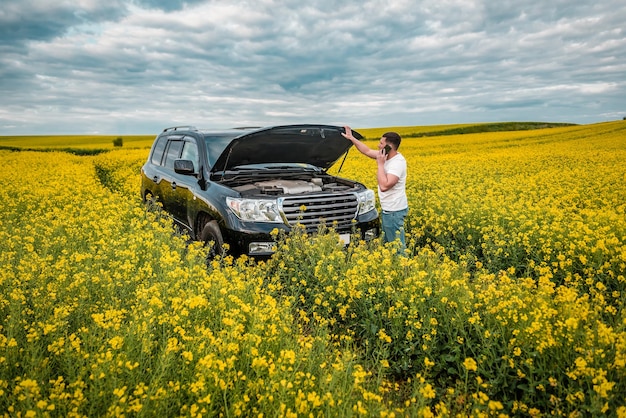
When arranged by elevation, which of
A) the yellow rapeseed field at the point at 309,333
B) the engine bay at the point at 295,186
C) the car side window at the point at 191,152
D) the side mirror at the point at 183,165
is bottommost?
the yellow rapeseed field at the point at 309,333

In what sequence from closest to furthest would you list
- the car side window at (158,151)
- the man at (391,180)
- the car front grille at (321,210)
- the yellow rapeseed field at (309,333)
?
the yellow rapeseed field at (309,333)
the car front grille at (321,210)
the man at (391,180)
the car side window at (158,151)

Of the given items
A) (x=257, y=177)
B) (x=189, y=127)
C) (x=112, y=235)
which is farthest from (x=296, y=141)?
(x=112, y=235)

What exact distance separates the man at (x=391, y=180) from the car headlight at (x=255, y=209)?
160cm

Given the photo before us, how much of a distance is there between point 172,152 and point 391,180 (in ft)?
13.4

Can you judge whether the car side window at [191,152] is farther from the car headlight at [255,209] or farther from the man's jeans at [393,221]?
the man's jeans at [393,221]

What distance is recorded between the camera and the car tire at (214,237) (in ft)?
18.2

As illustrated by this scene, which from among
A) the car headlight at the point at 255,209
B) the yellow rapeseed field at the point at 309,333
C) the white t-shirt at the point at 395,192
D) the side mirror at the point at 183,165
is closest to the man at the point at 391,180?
the white t-shirt at the point at 395,192

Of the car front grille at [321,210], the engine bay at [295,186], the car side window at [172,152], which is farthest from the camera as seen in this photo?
the car side window at [172,152]

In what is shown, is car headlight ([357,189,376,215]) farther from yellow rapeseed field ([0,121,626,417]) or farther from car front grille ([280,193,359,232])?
yellow rapeseed field ([0,121,626,417])

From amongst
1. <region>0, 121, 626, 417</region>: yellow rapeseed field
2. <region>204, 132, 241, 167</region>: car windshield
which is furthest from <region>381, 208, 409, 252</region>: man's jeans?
<region>204, 132, 241, 167</region>: car windshield

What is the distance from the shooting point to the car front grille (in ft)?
18.1

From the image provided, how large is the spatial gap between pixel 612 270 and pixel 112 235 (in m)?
6.61

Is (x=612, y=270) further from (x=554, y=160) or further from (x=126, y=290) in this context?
(x=554, y=160)

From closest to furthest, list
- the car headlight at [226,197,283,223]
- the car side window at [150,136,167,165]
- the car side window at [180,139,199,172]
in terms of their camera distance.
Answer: the car headlight at [226,197,283,223], the car side window at [180,139,199,172], the car side window at [150,136,167,165]
